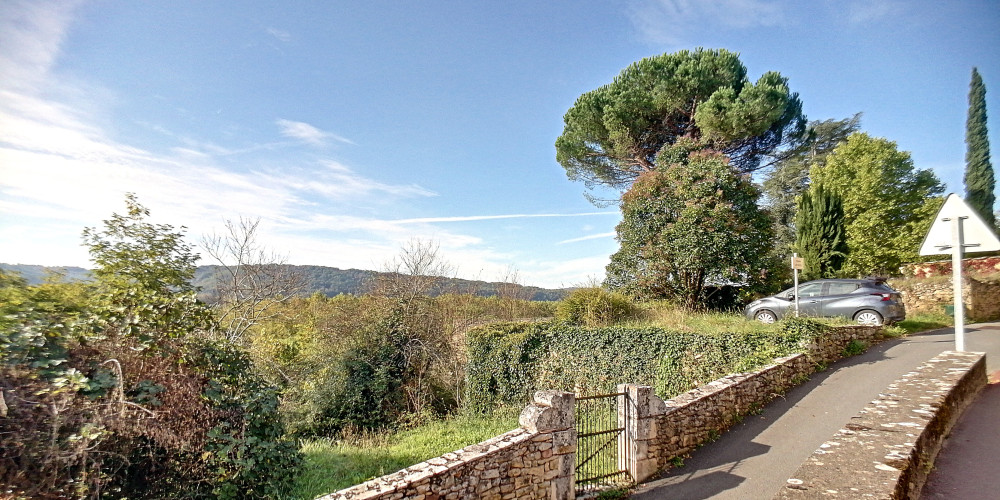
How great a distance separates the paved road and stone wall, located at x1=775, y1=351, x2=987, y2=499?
1.48 meters

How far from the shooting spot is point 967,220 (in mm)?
5020

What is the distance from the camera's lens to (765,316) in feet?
39.0

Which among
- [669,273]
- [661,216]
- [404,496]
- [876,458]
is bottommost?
[404,496]

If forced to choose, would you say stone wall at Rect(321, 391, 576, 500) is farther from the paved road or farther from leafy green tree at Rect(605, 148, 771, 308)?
leafy green tree at Rect(605, 148, 771, 308)

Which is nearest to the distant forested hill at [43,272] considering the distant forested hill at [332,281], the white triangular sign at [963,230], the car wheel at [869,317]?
the distant forested hill at [332,281]

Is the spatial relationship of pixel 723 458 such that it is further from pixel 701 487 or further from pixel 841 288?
pixel 841 288

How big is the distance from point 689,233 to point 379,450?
403 inches

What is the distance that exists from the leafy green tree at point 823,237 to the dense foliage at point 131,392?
60.6ft

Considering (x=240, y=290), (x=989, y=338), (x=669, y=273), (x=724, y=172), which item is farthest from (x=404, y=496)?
(x=989, y=338)

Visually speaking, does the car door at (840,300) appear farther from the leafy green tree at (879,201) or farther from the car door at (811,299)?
the leafy green tree at (879,201)

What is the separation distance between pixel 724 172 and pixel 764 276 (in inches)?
144

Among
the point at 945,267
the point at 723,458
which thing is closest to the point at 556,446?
the point at 723,458

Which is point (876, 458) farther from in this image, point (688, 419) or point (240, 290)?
point (240, 290)

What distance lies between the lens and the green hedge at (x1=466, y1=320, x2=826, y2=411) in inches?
335
